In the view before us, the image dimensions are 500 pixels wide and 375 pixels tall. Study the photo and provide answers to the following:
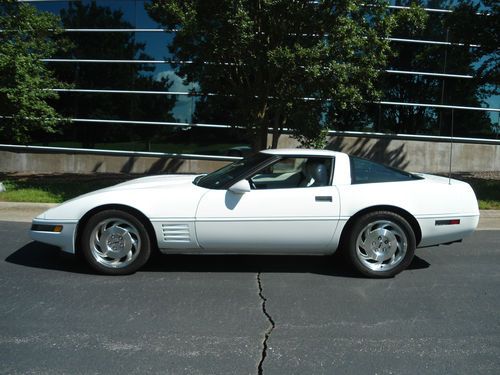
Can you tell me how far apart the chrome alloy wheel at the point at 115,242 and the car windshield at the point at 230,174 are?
893mm

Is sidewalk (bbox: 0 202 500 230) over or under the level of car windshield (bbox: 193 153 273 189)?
under

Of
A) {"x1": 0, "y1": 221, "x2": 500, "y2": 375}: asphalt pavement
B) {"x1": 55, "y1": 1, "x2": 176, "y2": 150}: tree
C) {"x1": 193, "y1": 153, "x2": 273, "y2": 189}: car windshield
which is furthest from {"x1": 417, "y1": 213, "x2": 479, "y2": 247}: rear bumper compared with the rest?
{"x1": 55, "y1": 1, "x2": 176, "y2": 150}: tree

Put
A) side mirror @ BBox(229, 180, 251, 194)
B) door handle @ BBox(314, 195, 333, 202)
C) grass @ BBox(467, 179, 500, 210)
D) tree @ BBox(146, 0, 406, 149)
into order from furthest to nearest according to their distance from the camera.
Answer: grass @ BBox(467, 179, 500, 210)
tree @ BBox(146, 0, 406, 149)
door handle @ BBox(314, 195, 333, 202)
side mirror @ BBox(229, 180, 251, 194)

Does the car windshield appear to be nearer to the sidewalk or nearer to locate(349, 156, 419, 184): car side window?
locate(349, 156, 419, 184): car side window

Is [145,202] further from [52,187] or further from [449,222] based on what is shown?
[52,187]

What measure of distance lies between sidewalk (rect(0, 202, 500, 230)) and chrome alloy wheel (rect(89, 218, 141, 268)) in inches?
150

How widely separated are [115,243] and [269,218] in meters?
1.57

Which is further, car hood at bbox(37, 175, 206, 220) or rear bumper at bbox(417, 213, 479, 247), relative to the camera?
rear bumper at bbox(417, 213, 479, 247)

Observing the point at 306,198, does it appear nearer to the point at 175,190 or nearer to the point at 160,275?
the point at 175,190

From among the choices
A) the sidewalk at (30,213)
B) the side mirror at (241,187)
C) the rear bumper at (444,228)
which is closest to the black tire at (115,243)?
the side mirror at (241,187)

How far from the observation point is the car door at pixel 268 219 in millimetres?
5023

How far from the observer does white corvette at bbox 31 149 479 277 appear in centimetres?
502

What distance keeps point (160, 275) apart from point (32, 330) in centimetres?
158

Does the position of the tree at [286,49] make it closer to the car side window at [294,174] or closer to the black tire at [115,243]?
the car side window at [294,174]
